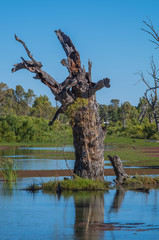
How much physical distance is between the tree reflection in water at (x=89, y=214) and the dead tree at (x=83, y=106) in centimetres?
147

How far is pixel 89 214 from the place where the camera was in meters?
14.4

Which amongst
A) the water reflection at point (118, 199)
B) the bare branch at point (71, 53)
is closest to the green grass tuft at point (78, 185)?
the water reflection at point (118, 199)

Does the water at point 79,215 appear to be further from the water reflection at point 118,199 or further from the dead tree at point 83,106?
the dead tree at point 83,106

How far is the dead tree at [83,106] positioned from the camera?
19219 millimetres

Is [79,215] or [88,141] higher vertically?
[88,141]

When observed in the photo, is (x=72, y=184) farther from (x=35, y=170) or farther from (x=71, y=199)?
(x=35, y=170)

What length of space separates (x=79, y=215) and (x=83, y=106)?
230 inches

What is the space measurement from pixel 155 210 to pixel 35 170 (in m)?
13.3

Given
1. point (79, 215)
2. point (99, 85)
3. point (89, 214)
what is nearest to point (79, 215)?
point (79, 215)

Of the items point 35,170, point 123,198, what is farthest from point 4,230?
point 35,170

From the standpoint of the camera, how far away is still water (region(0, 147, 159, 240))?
37.6 feet

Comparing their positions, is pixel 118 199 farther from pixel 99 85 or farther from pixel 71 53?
pixel 71 53

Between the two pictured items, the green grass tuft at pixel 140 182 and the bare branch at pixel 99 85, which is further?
the green grass tuft at pixel 140 182

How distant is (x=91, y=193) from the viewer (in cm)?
1852
